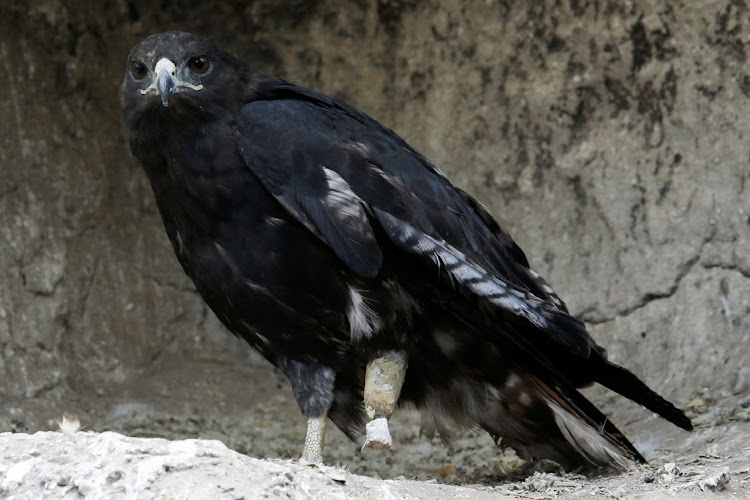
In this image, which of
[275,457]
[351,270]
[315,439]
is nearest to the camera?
[351,270]

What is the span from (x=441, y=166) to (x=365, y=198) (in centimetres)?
207

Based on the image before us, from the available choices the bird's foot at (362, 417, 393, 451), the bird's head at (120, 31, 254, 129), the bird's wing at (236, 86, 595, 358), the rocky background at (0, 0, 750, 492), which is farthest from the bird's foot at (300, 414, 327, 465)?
the bird's head at (120, 31, 254, 129)

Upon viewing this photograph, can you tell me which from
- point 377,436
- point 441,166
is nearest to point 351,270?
point 377,436

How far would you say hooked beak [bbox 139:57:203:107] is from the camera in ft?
12.6

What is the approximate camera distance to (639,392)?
3.96 metres

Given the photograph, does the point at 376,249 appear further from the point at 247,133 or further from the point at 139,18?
the point at 139,18

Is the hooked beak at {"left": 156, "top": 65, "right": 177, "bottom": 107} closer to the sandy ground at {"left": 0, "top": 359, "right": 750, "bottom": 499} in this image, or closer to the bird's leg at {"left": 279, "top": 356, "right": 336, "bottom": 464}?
the bird's leg at {"left": 279, "top": 356, "right": 336, "bottom": 464}

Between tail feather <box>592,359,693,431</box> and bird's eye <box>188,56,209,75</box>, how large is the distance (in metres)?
1.90

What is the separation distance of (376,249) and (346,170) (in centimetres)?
33

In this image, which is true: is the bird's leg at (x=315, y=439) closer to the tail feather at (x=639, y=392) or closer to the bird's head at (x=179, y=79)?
the tail feather at (x=639, y=392)

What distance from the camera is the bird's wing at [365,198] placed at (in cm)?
361

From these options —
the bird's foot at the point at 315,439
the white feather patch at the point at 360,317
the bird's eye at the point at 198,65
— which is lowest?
the bird's foot at the point at 315,439

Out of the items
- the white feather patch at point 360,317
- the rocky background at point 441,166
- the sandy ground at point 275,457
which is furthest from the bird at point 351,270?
the rocky background at point 441,166

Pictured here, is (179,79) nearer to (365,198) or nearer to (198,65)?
(198,65)
